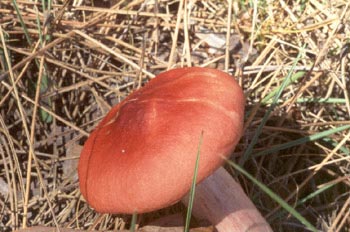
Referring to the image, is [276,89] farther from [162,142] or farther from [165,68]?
[162,142]

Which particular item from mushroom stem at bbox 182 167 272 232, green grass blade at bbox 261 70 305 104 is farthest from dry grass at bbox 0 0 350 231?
mushroom stem at bbox 182 167 272 232

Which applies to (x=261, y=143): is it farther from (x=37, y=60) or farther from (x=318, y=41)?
(x=37, y=60)

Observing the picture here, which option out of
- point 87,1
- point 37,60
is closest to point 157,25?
point 87,1

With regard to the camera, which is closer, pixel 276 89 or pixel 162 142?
pixel 162 142

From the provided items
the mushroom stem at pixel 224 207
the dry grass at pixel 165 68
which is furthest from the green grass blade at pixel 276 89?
the mushroom stem at pixel 224 207

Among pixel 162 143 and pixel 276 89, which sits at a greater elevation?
pixel 162 143

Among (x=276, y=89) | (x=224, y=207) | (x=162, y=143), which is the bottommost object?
(x=224, y=207)

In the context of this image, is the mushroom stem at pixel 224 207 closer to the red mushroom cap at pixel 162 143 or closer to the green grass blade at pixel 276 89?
the red mushroom cap at pixel 162 143

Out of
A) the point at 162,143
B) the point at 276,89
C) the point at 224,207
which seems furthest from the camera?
the point at 276,89

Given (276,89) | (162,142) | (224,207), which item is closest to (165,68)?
(276,89)
